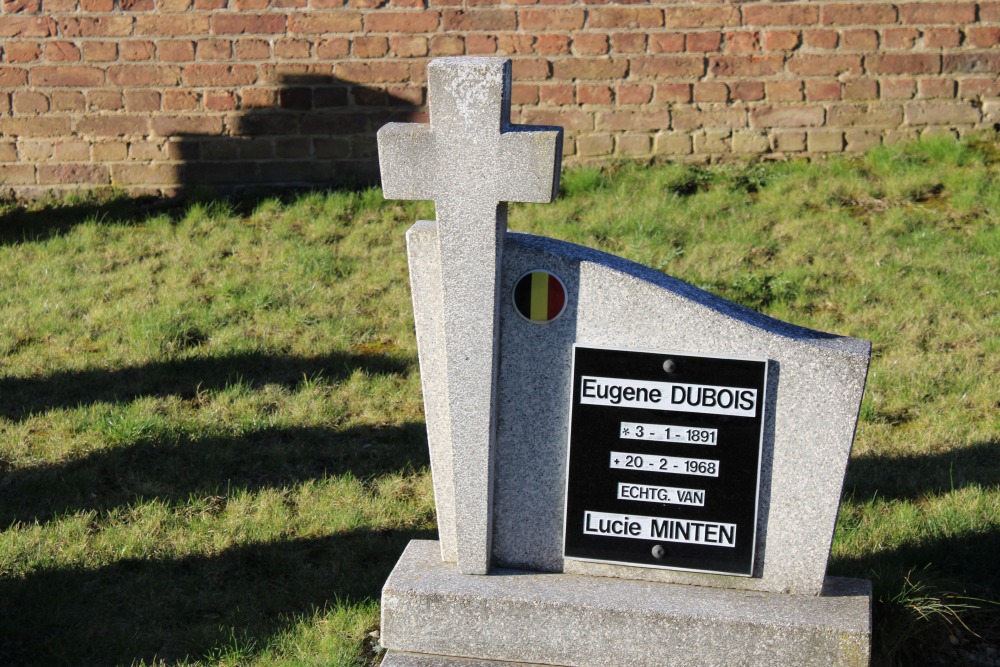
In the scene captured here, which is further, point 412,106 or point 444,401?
point 412,106

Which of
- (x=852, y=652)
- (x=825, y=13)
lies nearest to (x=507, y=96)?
(x=852, y=652)

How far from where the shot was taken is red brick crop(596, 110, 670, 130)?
7.37 m

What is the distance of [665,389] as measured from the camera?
3.38 m

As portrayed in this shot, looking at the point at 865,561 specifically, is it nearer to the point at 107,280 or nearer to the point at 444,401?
the point at 444,401

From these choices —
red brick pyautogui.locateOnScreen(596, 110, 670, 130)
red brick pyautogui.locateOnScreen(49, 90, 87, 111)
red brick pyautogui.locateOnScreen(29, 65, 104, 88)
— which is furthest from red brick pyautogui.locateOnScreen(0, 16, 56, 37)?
red brick pyautogui.locateOnScreen(596, 110, 670, 130)

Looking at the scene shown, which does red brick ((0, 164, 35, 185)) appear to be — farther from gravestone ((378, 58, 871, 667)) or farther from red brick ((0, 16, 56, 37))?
gravestone ((378, 58, 871, 667))

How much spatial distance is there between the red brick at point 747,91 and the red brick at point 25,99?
14.4 feet

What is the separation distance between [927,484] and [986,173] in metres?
3.33

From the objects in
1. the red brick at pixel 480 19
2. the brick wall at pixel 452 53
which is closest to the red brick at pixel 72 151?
the brick wall at pixel 452 53

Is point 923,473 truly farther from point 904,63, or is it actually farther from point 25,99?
point 25,99

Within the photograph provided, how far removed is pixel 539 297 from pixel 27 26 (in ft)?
17.6

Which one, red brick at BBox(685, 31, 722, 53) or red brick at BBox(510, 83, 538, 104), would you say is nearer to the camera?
red brick at BBox(685, 31, 722, 53)

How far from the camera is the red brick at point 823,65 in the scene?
7191mm

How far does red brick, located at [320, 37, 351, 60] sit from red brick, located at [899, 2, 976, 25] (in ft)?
11.3
